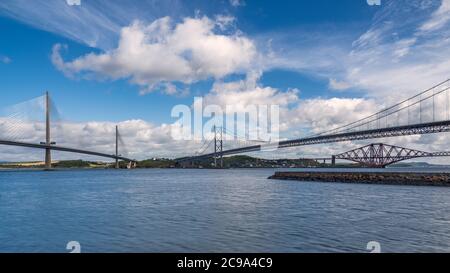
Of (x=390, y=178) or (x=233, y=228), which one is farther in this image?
(x=390, y=178)

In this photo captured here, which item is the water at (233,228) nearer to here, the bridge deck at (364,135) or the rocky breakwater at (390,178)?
the rocky breakwater at (390,178)

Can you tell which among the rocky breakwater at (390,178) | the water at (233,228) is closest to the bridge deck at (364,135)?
the rocky breakwater at (390,178)

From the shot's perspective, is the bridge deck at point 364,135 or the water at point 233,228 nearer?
the water at point 233,228

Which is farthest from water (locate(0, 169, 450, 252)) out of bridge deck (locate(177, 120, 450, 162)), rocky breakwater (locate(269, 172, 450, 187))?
bridge deck (locate(177, 120, 450, 162))

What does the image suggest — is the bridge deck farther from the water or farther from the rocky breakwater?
the water

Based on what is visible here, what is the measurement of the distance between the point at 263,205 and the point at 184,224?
304 inches

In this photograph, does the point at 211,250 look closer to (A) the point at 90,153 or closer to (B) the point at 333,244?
(B) the point at 333,244

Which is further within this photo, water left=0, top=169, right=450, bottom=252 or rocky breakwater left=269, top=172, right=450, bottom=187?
rocky breakwater left=269, top=172, right=450, bottom=187

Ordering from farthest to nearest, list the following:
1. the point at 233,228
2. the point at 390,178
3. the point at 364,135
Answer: the point at 364,135
the point at 390,178
the point at 233,228

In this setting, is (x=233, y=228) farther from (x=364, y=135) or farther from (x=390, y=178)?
(x=364, y=135)

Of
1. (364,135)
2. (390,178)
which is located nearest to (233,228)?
(390,178)
